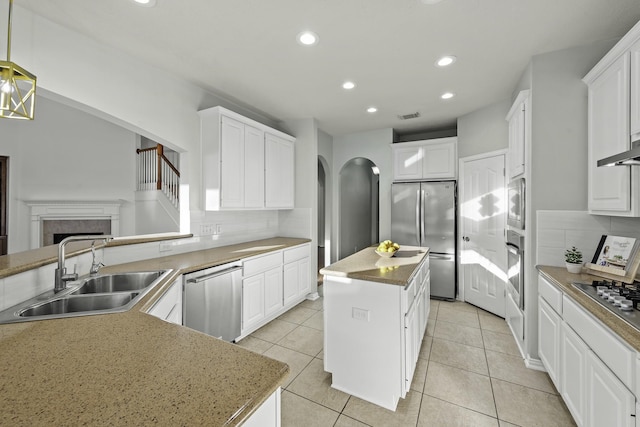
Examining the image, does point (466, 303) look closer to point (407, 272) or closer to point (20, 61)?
point (407, 272)

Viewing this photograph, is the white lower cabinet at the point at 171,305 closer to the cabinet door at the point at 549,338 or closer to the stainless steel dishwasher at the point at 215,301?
the stainless steel dishwasher at the point at 215,301

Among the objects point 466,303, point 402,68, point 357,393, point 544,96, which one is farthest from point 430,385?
point 402,68

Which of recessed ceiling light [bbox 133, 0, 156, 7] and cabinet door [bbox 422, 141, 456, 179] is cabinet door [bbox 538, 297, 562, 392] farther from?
recessed ceiling light [bbox 133, 0, 156, 7]

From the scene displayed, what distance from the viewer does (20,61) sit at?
1.82 metres

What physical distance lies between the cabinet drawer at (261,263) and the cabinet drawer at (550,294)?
2.60 meters

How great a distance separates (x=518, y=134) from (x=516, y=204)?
0.69 metres

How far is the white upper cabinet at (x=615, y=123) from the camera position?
5.41 feet

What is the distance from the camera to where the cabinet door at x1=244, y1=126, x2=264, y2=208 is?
11.0 ft

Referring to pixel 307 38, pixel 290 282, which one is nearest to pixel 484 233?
pixel 290 282

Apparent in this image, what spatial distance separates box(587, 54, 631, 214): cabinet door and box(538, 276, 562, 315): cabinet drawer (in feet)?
2.11

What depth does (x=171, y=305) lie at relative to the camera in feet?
6.29

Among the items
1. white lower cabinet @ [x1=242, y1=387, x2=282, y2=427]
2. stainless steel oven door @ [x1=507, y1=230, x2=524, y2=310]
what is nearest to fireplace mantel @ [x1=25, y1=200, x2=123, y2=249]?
white lower cabinet @ [x1=242, y1=387, x2=282, y2=427]

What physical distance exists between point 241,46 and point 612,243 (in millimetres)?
3256

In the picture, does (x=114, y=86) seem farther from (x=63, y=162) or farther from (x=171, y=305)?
(x=63, y=162)
